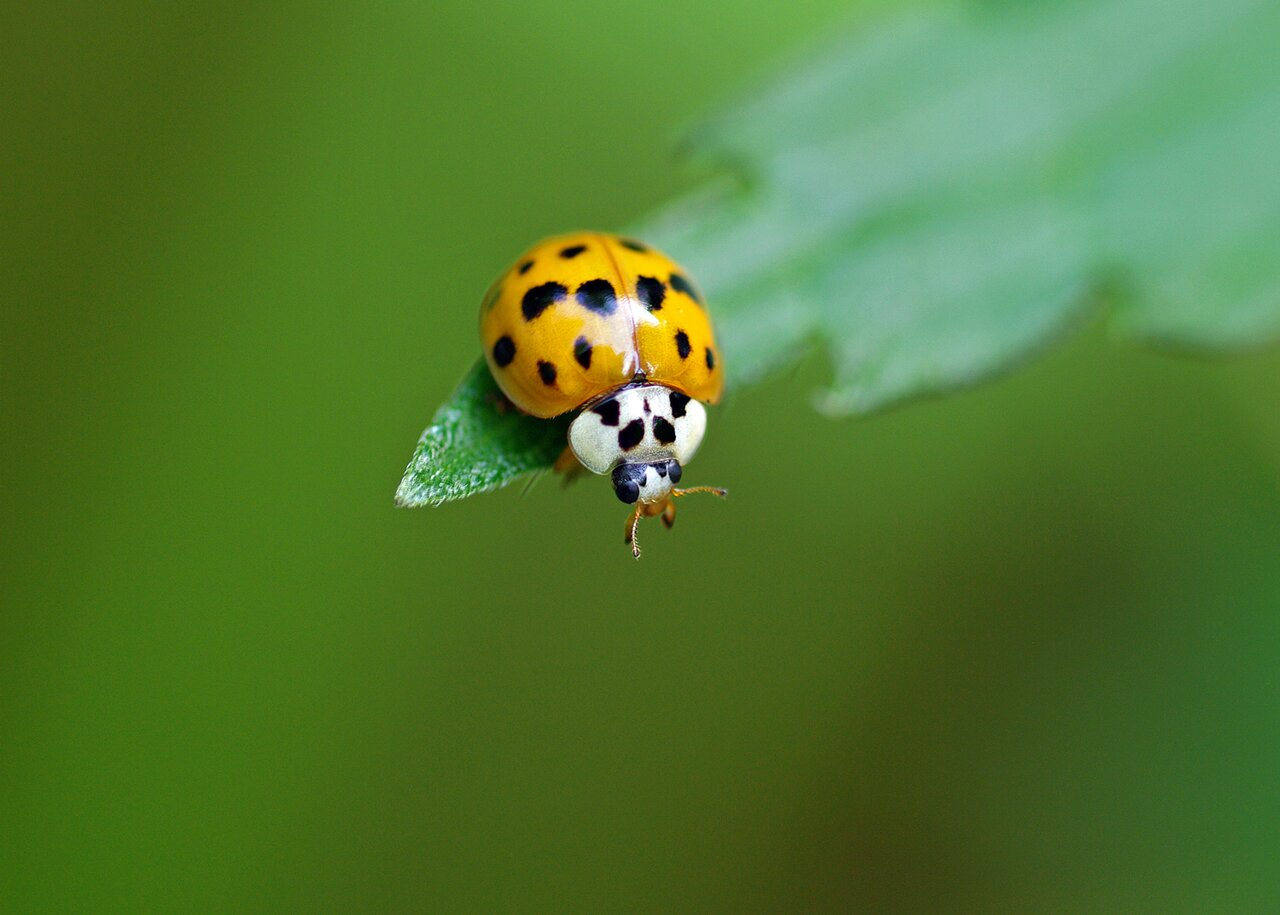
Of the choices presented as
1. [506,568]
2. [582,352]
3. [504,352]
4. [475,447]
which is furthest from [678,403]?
[506,568]

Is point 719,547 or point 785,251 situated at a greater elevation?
point 719,547

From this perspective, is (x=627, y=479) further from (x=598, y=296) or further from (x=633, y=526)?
(x=598, y=296)

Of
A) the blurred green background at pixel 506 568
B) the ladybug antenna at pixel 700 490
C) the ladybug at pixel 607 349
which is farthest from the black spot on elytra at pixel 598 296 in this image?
the blurred green background at pixel 506 568

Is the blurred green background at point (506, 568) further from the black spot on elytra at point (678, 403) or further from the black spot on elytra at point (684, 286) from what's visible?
the black spot on elytra at point (684, 286)

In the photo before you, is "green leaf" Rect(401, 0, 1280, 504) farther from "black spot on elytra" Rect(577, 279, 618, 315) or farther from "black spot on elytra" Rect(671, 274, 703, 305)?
"black spot on elytra" Rect(577, 279, 618, 315)

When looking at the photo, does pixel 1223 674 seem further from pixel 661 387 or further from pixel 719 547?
pixel 661 387

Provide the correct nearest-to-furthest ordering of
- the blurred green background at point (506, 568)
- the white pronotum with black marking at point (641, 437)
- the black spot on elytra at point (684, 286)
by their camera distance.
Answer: the black spot on elytra at point (684, 286), the white pronotum with black marking at point (641, 437), the blurred green background at point (506, 568)

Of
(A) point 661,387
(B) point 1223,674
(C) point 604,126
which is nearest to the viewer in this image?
(A) point 661,387

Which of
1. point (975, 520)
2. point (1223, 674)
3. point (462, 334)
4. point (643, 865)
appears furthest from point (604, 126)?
point (1223, 674)
